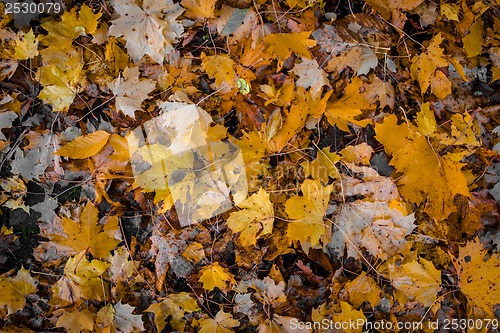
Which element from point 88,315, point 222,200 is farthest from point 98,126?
point 88,315

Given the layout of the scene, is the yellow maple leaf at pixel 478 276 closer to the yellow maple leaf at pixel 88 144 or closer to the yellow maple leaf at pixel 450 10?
the yellow maple leaf at pixel 450 10

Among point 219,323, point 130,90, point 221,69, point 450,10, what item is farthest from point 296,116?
point 219,323

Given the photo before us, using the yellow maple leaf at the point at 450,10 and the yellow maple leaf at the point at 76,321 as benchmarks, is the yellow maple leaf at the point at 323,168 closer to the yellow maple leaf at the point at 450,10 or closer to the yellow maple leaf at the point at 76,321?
the yellow maple leaf at the point at 450,10

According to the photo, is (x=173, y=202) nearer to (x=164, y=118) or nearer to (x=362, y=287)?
(x=164, y=118)

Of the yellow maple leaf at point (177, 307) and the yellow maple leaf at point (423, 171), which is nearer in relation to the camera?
the yellow maple leaf at point (423, 171)

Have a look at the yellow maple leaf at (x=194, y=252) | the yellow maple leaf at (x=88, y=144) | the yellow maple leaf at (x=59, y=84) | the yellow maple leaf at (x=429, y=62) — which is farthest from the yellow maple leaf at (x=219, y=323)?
the yellow maple leaf at (x=429, y=62)

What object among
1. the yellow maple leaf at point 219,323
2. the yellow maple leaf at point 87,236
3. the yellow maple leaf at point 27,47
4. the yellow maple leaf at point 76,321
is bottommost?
the yellow maple leaf at point 219,323

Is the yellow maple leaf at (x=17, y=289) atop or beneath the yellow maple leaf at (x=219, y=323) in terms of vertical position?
atop
